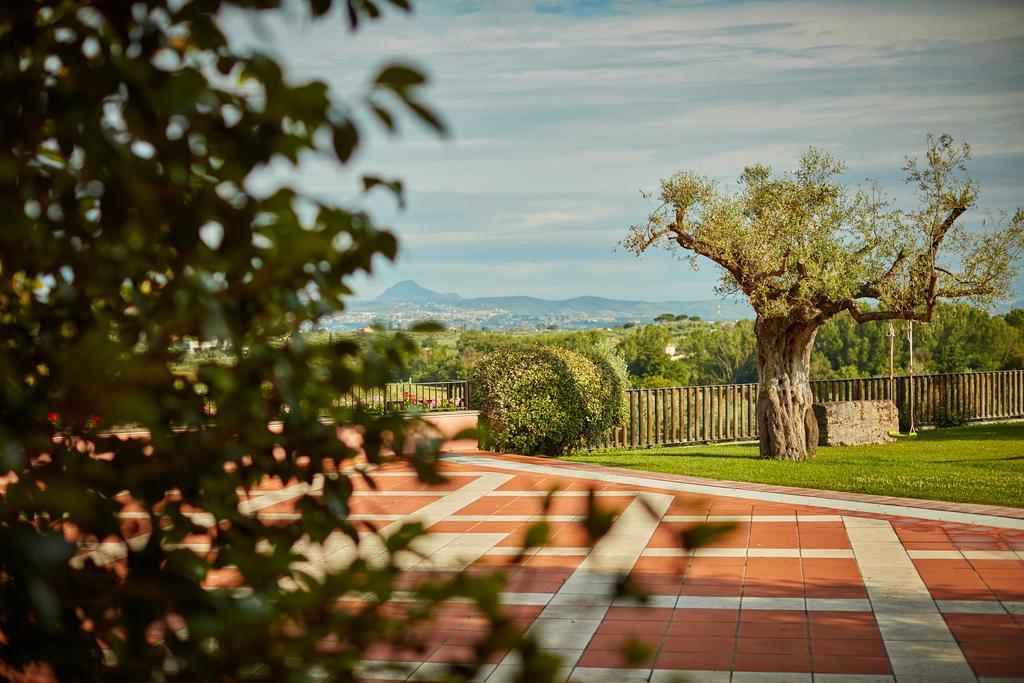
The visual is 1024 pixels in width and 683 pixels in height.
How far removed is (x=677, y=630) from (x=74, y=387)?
4.52 metres

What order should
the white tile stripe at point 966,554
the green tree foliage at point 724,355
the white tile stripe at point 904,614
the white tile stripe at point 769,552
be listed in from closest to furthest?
the white tile stripe at point 904,614, the white tile stripe at point 966,554, the white tile stripe at point 769,552, the green tree foliage at point 724,355

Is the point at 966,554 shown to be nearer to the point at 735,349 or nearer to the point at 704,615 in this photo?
the point at 704,615

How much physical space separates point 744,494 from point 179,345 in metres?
8.51

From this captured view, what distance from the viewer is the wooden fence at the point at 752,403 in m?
17.8

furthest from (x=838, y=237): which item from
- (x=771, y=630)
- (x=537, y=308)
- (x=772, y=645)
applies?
(x=537, y=308)

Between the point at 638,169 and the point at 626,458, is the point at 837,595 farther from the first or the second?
the point at 638,169

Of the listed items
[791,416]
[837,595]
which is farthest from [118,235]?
[791,416]

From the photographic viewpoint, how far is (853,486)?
973 cm

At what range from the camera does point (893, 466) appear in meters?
12.2

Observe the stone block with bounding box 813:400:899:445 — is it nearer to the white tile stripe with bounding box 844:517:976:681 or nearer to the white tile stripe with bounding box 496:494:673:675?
the white tile stripe with bounding box 844:517:976:681

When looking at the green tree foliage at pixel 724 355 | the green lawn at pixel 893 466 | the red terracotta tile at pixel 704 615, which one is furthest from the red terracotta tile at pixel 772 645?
the green tree foliage at pixel 724 355

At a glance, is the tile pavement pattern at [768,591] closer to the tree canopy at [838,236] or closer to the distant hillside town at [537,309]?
the tree canopy at [838,236]

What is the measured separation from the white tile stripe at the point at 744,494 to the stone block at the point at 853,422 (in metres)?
7.09

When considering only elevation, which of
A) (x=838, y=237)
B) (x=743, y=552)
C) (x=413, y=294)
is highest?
(x=413, y=294)
